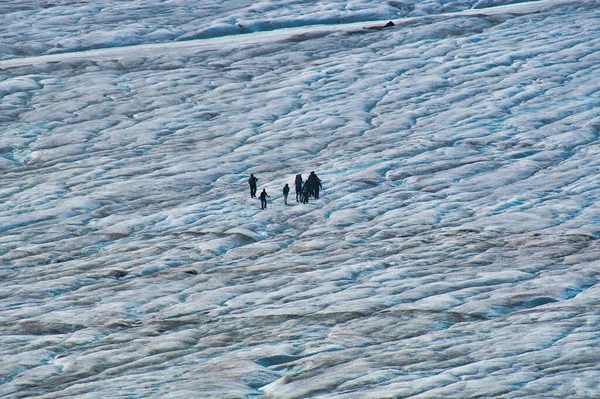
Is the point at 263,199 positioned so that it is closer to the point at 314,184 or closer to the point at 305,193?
the point at 305,193

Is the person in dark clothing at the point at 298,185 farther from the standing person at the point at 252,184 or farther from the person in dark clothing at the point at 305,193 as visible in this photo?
the standing person at the point at 252,184

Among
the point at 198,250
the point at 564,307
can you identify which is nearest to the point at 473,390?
the point at 564,307

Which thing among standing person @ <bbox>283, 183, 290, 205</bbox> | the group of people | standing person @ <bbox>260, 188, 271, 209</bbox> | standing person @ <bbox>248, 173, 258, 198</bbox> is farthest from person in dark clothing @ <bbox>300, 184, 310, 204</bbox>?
standing person @ <bbox>248, 173, 258, 198</bbox>

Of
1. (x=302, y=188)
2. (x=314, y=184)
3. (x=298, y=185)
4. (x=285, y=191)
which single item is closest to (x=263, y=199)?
(x=285, y=191)

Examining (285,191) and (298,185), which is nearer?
(285,191)

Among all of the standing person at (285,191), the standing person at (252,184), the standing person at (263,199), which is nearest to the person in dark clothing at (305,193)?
the standing person at (285,191)

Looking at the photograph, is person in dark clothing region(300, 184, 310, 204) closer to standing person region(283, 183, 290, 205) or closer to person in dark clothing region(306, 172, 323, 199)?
person in dark clothing region(306, 172, 323, 199)

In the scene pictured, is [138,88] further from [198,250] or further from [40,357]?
[40,357]

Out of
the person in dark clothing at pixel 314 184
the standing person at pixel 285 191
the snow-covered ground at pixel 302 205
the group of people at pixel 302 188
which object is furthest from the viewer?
the person in dark clothing at pixel 314 184

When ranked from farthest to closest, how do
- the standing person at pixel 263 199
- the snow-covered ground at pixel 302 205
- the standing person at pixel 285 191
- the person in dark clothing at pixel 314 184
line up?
1. the person in dark clothing at pixel 314 184
2. the standing person at pixel 285 191
3. the standing person at pixel 263 199
4. the snow-covered ground at pixel 302 205
